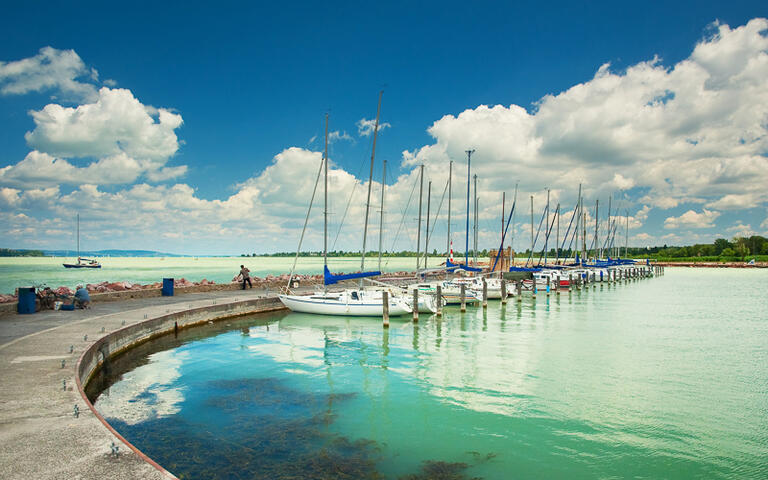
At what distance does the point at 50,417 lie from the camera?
6.95 metres

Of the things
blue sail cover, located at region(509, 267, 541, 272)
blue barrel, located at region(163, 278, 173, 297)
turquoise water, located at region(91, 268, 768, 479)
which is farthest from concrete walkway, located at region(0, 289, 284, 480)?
blue sail cover, located at region(509, 267, 541, 272)

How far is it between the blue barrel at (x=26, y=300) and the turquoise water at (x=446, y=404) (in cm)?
538

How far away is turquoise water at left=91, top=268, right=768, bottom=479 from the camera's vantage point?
8305 millimetres

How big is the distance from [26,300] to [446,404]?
56.6 ft

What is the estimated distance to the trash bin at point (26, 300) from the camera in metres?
18.0

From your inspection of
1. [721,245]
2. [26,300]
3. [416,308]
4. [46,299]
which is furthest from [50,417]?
[721,245]

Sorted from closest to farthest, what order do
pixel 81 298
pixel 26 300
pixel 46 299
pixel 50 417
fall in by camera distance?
pixel 50 417 < pixel 26 300 < pixel 46 299 < pixel 81 298

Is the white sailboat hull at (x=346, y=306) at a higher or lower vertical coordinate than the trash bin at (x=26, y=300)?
lower

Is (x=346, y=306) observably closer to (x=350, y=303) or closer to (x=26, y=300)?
(x=350, y=303)

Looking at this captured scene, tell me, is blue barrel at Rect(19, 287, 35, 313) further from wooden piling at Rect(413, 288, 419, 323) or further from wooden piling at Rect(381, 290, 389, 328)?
wooden piling at Rect(413, 288, 419, 323)

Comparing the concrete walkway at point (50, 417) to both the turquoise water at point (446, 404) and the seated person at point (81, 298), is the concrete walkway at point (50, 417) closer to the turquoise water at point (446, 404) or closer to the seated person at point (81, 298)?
the turquoise water at point (446, 404)

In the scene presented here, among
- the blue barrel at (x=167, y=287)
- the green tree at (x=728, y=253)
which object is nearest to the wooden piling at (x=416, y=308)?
the blue barrel at (x=167, y=287)

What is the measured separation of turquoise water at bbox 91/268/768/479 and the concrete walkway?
5.41 feet

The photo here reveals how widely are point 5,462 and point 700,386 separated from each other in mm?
16077
